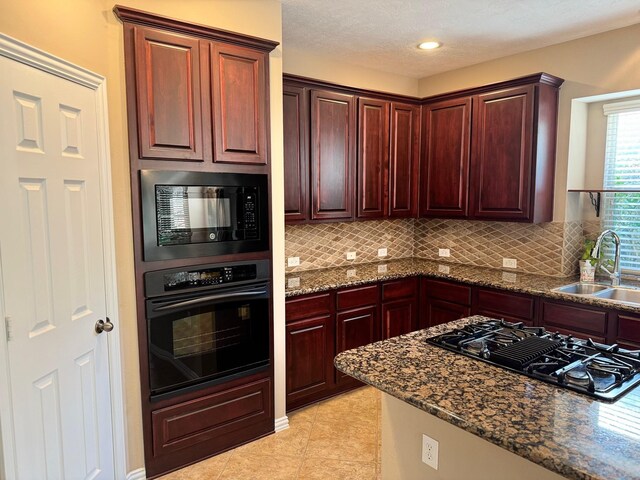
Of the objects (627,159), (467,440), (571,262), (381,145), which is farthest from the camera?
(381,145)

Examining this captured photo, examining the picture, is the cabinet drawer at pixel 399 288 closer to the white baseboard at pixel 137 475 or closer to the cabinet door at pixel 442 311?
the cabinet door at pixel 442 311

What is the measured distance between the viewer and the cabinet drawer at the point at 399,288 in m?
3.66

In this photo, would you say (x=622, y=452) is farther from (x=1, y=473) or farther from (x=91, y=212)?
(x=91, y=212)

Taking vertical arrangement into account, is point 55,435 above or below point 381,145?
below

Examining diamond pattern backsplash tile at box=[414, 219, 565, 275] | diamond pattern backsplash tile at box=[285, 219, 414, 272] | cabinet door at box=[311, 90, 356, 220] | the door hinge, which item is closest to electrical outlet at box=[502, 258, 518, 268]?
diamond pattern backsplash tile at box=[414, 219, 565, 275]

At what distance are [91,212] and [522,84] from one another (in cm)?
317

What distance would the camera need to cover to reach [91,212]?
212 cm

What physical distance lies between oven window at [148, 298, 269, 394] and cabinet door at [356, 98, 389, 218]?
151cm

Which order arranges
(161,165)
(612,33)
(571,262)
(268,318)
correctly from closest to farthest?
(161,165), (268,318), (612,33), (571,262)

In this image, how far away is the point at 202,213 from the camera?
2471mm

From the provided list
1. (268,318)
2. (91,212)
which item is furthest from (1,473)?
(268,318)

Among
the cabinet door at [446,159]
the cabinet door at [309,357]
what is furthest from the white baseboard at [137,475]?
the cabinet door at [446,159]

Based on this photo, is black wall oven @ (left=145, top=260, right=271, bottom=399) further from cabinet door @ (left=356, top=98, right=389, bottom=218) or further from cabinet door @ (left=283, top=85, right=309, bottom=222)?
cabinet door @ (left=356, top=98, right=389, bottom=218)

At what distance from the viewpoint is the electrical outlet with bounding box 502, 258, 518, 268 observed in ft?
12.5
